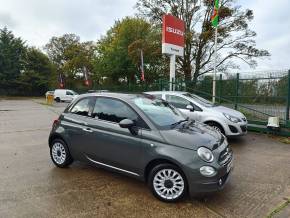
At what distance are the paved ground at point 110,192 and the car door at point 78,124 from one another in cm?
54

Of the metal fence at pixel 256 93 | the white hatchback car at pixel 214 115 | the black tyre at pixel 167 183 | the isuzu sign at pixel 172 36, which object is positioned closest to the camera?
the black tyre at pixel 167 183

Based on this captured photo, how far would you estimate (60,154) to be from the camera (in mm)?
5680

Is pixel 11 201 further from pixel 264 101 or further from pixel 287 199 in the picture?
pixel 264 101

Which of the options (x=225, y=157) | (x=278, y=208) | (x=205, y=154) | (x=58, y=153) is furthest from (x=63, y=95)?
(x=278, y=208)

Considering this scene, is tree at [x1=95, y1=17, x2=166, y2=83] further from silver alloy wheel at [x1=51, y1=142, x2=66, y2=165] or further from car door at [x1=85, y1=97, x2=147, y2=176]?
car door at [x1=85, y1=97, x2=147, y2=176]

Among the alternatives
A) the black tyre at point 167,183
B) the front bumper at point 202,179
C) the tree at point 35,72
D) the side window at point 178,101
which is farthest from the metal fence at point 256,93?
the tree at point 35,72

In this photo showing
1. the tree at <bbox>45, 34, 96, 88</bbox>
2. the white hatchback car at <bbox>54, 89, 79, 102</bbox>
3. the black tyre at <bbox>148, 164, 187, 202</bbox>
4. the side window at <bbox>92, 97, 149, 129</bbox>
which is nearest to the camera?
the black tyre at <bbox>148, 164, 187, 202</bbox>

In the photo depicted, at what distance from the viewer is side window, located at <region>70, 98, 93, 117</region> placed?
5326 mm

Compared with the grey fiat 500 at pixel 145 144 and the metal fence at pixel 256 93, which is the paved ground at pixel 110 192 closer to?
the grey fiat 500 at pixel 145 144

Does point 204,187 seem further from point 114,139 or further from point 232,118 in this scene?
point 232,118

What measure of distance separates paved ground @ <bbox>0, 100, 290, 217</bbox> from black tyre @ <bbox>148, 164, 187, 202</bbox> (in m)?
0.13

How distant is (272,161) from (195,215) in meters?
3.44

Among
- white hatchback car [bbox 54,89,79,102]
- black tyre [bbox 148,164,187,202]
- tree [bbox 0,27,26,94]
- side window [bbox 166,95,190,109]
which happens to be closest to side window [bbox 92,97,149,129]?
black tyre [bbox 148,164,187,202]

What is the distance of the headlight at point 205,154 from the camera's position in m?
3.95
